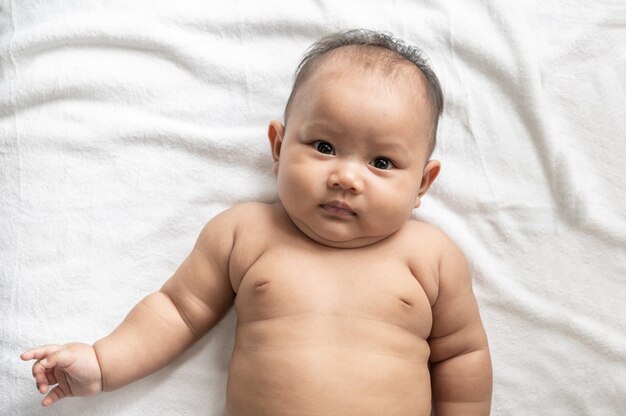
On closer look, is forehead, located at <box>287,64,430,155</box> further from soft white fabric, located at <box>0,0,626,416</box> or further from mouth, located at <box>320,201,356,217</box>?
soft white fabric, located at <box>0,0,626,416</box>

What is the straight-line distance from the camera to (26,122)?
1.65m

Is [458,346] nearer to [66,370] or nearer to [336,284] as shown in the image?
[336,284]

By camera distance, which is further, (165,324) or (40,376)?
(165,324)

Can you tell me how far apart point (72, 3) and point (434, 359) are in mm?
1059

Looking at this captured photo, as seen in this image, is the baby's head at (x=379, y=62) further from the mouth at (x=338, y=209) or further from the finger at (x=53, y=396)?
the finger at (x=53, y=396)

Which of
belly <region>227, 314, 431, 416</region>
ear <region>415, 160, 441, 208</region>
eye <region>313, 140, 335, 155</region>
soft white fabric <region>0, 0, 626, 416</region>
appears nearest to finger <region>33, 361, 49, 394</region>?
soft white fabric <region>0, 0, 626, 416</region>

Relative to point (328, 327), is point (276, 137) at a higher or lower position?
higher

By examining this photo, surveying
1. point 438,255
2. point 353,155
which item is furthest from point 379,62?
point 438,255

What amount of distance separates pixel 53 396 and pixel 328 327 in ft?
1.73

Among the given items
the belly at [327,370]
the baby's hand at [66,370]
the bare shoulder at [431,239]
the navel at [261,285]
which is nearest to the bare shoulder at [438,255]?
the bare shoulder at [431,239]

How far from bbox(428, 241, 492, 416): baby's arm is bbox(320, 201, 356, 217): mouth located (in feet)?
0.74

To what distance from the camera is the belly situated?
1.40 metres

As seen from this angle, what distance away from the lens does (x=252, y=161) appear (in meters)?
1.67

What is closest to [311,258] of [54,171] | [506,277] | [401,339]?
[401,339]
